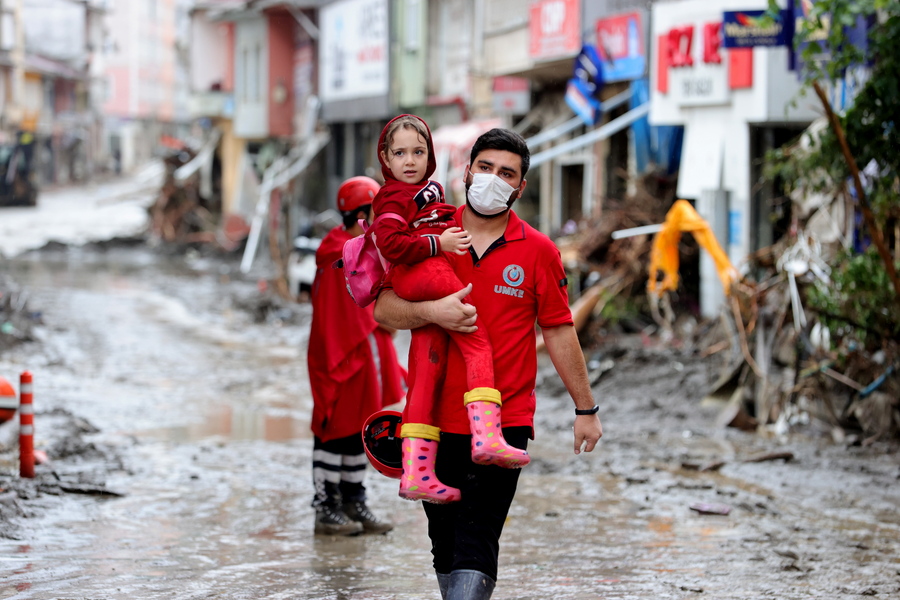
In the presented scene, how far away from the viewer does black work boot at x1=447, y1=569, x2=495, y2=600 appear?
158 inches

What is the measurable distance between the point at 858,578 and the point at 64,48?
6915cm

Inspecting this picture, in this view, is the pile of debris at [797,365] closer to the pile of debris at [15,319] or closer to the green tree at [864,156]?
the green tree at [864,156]

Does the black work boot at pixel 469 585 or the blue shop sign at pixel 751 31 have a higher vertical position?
the blue shop sign at pixel 751 31

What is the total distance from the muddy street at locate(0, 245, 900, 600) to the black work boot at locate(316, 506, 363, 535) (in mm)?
100

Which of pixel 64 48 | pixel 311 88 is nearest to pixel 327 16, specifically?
pixel 311 88

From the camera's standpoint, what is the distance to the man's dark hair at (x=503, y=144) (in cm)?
425

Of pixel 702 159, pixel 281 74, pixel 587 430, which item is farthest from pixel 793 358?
pixel 281 74

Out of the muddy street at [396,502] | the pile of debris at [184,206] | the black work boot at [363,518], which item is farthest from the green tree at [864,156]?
the pile of debris at [184,206]

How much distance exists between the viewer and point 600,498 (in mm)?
7793

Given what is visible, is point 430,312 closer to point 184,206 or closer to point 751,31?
point 751,31

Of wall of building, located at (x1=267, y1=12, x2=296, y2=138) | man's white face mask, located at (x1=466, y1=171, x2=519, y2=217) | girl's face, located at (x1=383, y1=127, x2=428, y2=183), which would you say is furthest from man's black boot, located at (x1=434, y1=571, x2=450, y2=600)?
wall of building, located at (x1=267, y1=12, x2=296, y2=138)

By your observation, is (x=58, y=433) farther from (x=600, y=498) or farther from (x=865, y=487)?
(x=865, y=487)

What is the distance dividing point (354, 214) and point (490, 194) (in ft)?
8.09

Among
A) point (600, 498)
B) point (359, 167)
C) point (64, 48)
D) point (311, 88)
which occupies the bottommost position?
point (600, 498)
